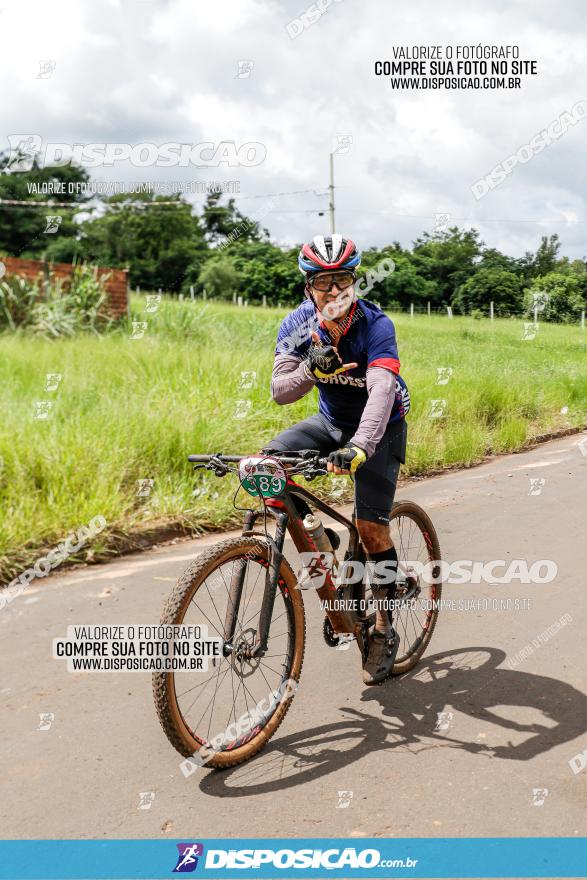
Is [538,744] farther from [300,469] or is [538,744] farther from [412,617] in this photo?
[300,469]

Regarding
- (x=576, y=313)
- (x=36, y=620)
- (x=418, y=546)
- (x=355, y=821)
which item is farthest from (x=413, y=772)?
(x=576, y=313)

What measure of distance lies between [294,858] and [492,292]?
2106 centimetres

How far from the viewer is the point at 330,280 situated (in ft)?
12.4

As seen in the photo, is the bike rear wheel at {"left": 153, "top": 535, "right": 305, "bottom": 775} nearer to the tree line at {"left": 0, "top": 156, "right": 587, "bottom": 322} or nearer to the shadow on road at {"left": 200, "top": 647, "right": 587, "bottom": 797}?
the shadow on road at {"left": 200, "top": 647, "right": 587, "bottom": 797}

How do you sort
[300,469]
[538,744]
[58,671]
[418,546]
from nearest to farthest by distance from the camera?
[300,469], [538,744], [58,671], [418,546]

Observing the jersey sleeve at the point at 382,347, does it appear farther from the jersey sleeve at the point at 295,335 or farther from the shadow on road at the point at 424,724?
the shadow on road at the point at 424,724

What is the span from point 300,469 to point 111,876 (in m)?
1.61

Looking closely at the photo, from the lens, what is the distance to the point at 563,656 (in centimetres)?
466

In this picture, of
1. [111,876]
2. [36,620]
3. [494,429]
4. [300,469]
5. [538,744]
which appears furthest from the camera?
[494,429]

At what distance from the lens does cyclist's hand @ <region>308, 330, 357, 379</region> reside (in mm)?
3615

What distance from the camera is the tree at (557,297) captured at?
2164cm

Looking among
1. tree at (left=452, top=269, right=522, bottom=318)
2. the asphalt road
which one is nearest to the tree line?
tree at (left=452, top=269, right=522, bottom=318)

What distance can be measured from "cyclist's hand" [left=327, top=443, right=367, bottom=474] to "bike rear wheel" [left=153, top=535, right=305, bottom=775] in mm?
446

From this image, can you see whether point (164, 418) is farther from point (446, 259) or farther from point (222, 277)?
point (222, 277)
